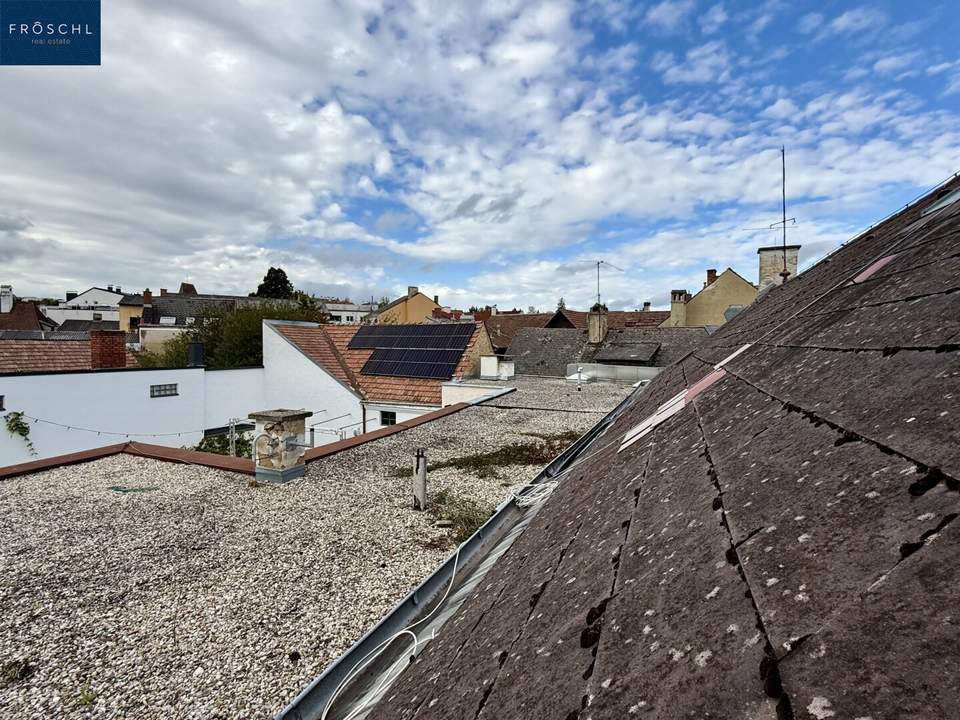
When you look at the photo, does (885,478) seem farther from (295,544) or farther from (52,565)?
(52,565)

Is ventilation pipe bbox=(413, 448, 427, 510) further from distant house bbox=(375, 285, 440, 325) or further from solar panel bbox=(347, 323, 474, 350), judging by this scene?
distant house bbox=(375, 285, 440, 325)

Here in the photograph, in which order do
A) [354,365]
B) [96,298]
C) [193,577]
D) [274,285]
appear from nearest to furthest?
[193,577]
[354,365]
[274,285]
[96,298]

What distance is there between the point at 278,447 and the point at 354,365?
563 inches

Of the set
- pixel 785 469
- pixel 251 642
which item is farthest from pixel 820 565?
pixel 251 642

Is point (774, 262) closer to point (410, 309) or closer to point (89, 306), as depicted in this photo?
point (410, 309)

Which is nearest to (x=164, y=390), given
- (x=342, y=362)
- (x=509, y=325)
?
(x=342, y=362)

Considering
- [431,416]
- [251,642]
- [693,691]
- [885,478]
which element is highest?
[885,478]

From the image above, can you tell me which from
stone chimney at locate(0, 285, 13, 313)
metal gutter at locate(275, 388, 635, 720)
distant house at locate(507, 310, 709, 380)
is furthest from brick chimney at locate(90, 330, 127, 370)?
stone chimney at locate(0, 285, 13, 313)

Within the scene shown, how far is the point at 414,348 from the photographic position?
21.2 m

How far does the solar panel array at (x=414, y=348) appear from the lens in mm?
19750

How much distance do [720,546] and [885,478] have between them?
1.03ft

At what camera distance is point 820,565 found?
0.74m

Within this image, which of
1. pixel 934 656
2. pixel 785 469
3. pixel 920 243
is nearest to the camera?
pixel 934 656

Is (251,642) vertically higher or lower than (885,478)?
lower
